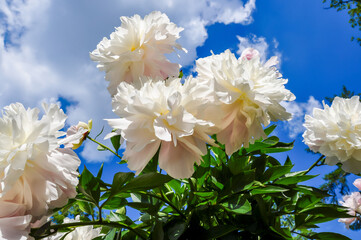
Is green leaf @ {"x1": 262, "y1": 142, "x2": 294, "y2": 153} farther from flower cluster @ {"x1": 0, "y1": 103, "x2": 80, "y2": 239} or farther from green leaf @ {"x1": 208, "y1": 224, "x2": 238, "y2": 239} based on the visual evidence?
flower cluster @ {"x1": 0, "y1": 103, "x2": 80, "y2": 239}

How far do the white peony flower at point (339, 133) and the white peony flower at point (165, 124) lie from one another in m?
0.59

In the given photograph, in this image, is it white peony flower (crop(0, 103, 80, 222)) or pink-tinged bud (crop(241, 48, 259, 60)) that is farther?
pink-tinged bud (crop(241, 48, 259, 60))

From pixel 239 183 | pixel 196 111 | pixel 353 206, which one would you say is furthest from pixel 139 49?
pixel 353 206

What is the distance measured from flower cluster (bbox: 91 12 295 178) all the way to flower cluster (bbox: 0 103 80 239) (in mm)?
107

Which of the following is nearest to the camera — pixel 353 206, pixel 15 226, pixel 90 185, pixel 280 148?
pixel 15 226

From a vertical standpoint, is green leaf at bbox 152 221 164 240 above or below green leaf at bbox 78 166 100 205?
below

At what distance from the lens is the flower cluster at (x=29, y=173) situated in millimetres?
551

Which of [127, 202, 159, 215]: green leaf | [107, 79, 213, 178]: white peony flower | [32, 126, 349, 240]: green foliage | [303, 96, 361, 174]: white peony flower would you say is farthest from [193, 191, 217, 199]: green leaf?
[303, 96, 361, 174]: white peony flower

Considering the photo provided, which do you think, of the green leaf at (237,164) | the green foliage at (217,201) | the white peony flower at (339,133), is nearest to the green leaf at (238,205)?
the green foliage at (217,201)

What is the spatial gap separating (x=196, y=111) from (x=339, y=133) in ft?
2.08

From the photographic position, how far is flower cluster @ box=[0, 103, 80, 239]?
1.81 ft

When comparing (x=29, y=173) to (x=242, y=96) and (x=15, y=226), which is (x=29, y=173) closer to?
(x=15, y=226)

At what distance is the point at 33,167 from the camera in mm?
577

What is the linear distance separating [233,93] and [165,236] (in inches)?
13.0
